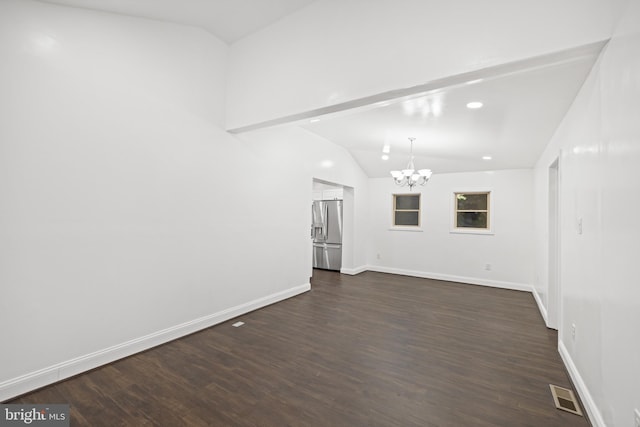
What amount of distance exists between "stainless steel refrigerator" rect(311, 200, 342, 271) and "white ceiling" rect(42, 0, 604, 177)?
1917mm

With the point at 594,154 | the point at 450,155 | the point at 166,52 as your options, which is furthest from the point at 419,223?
the point at 166,52

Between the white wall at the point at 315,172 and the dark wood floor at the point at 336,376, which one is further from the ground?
the white wall at the point at 315,172

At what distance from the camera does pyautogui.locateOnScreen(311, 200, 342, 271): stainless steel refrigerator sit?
710cm

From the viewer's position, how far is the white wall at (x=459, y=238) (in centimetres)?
588

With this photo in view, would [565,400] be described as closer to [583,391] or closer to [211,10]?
[583,391]

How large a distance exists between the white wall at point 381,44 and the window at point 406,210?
4.89 meters

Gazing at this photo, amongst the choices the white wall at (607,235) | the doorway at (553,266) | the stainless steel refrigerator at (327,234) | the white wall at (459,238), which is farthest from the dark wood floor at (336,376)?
the stainless steel refrigerator at (327,234)

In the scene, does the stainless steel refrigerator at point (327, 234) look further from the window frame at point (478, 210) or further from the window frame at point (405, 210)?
the window frame at point (478, 210)

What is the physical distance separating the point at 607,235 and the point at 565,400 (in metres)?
1.41

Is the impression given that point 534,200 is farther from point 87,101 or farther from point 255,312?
point 87,101

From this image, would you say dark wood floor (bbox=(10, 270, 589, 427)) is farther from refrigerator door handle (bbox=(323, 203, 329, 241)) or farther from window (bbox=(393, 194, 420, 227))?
window (bbox=(393, 194, 420, 227))

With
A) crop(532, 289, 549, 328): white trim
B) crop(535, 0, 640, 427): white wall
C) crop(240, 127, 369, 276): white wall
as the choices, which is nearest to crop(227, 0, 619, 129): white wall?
crop(535, 0, 640, 427): white wall

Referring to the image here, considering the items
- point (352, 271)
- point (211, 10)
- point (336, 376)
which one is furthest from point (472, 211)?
point (211, 10)

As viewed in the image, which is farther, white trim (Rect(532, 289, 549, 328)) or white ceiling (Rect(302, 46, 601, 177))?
white trim (Rect(532, 289, 549, 328))
